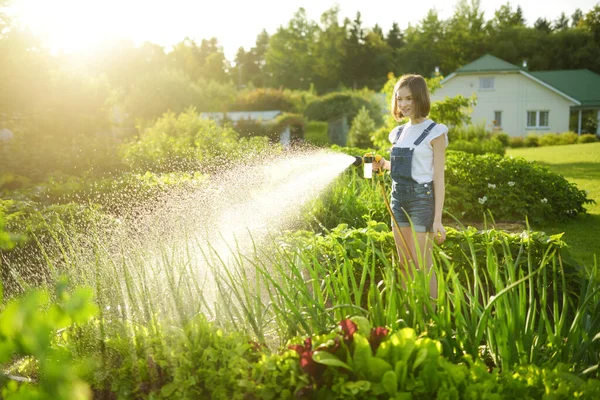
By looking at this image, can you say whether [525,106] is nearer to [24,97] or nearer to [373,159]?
[24,97]

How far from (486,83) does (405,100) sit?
36.5m

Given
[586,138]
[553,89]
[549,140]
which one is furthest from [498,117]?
[586,138]

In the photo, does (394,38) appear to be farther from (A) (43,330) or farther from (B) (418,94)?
(A) (43,330)

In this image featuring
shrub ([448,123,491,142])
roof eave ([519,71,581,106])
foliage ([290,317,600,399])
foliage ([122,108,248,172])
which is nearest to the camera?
foliage ([290,317,600,399])

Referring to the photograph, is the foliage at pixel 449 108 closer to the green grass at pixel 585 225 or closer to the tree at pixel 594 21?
the green grass at pixel 585 225

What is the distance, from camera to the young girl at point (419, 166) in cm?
345

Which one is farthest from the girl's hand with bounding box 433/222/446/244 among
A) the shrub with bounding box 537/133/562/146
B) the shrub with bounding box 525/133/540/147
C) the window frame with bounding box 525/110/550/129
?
the window frame with bounding box 525/110/550/129

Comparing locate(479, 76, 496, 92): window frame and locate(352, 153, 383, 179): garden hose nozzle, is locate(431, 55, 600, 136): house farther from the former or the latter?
locate(352, 153, 383, 179): garden hose nozzle

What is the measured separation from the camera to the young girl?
3.45m

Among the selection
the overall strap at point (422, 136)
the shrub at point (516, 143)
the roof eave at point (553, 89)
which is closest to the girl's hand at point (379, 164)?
the overall strap at point (422, 136)

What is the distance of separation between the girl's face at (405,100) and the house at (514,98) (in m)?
34.2

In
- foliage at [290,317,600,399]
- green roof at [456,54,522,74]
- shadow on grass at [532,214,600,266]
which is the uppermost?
green roof at [456,54,522,74]

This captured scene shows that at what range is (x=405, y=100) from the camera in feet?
11.7

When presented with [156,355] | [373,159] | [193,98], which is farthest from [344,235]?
[193,98]
